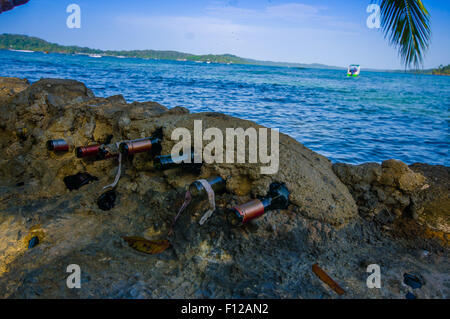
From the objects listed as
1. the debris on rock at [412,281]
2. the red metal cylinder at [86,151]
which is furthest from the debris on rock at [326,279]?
the red metal cylinder at [86,151]

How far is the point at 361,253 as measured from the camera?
3.23 meters

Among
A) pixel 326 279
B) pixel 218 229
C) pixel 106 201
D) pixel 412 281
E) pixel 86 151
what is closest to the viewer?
pixel 326 279

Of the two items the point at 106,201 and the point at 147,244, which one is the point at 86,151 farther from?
the point at 147,244

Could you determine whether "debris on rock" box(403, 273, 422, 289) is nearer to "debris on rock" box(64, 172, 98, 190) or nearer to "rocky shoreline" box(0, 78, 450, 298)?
"rocky shoreline" box(0, 78, 450, 298)

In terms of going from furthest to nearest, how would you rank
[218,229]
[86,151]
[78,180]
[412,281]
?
[78,180]
[86,151]
[218,229]
[412,281]

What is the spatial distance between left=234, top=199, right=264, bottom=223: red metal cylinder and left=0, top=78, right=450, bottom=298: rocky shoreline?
0.96 feet

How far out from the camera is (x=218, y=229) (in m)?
3.13

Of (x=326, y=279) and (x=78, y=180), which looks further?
(x=78, y=180)

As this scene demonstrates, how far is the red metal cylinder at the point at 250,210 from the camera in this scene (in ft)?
9.24

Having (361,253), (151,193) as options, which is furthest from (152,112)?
(361,253)

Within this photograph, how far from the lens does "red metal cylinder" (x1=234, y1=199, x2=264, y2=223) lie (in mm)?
2817

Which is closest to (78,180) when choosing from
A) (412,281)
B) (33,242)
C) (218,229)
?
(33,242)

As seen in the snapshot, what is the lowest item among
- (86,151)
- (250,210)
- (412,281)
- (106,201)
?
(412,281)

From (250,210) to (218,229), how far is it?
1.68 feet
